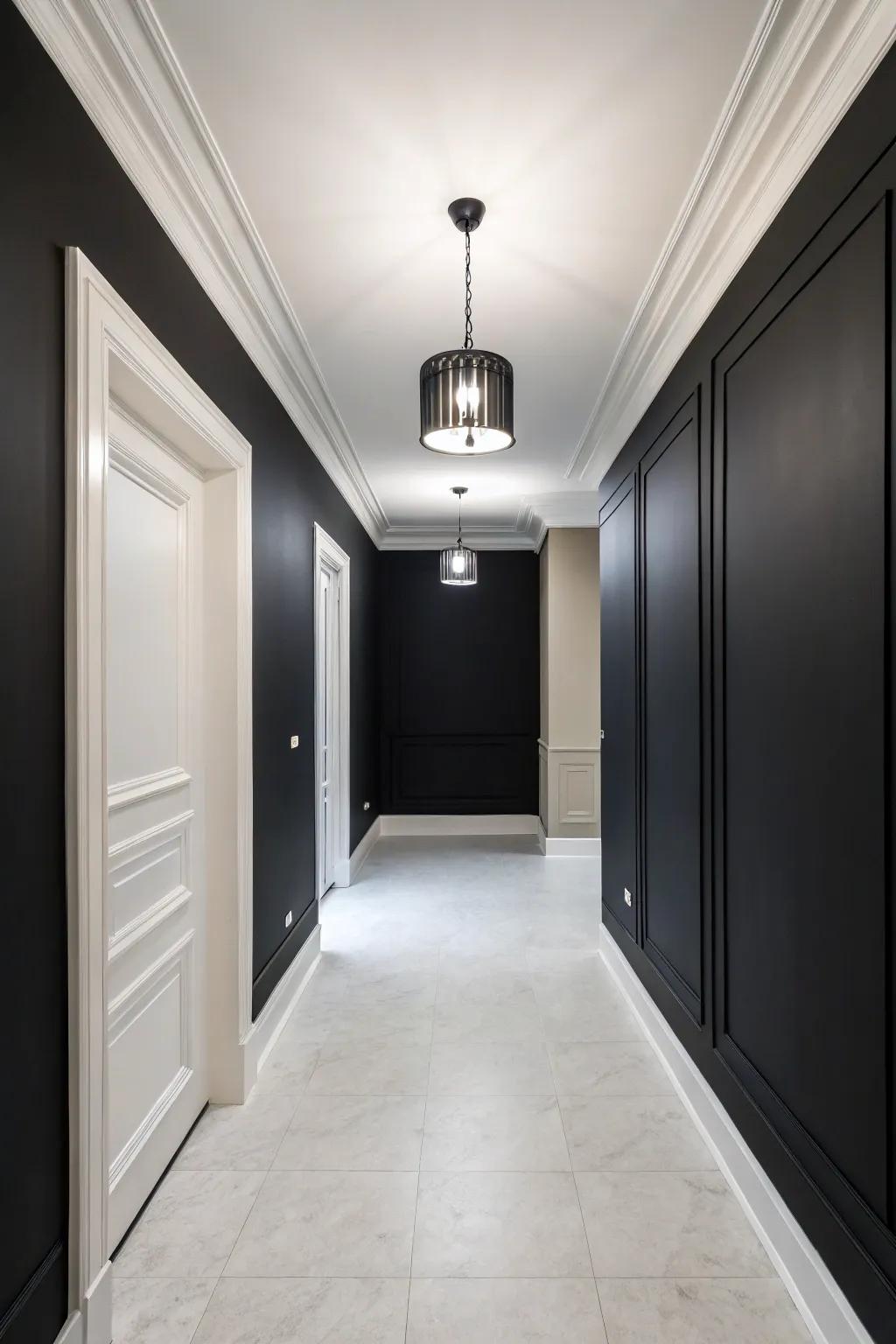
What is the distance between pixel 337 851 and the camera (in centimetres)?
556

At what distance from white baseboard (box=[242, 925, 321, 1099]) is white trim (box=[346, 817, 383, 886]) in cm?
157

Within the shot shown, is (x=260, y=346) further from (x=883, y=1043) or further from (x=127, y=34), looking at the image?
(x=883, y=1043)

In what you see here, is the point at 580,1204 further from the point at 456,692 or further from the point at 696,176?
the point at 456,692

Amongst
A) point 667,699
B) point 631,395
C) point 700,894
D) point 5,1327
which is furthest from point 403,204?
point 5,1327

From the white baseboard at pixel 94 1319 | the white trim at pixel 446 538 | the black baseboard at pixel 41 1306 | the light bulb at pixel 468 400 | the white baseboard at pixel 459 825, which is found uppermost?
the white trim at pixel 446 538

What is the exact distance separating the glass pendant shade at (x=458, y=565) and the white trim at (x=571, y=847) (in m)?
2.22

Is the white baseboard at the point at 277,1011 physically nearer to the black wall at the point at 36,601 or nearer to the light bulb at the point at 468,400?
the black wall at the point at 36,601

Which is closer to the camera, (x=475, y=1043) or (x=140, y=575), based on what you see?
(x=140, y=575)

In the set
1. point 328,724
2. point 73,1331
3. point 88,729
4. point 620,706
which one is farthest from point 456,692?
point 73,1331

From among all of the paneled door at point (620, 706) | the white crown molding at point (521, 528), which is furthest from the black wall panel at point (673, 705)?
the white crown molding at point (521, 528)

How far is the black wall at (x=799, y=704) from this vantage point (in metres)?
1.47

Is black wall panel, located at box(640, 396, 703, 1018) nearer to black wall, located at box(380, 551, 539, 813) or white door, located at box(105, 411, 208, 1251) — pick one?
white door, located at box(105, 411, 208, 1251)

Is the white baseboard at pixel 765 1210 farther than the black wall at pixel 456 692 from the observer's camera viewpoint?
No

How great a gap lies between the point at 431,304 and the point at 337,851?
3805mm
